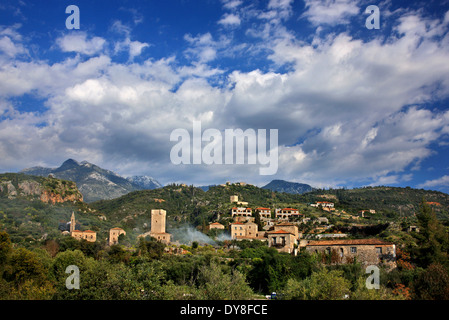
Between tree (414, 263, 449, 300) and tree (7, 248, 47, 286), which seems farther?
tree (7, 248, 47, 286)

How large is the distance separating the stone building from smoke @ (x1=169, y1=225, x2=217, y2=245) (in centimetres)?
3960

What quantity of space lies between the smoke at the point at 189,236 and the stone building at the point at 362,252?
130ft

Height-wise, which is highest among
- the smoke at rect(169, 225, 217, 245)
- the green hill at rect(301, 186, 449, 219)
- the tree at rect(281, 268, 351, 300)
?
the green hill at rect(301, 186, 449, 219)

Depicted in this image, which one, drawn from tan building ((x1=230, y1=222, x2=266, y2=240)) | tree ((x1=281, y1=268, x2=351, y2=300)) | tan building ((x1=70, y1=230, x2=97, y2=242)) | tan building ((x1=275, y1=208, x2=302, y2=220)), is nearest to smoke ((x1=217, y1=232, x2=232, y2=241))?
tan building ((x1=230, y1=222, x2=266, y2=240))

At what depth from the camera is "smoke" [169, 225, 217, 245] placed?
8485 centimetres

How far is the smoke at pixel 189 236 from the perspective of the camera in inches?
3341

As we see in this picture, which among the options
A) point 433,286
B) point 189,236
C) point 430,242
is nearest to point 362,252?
point 430,242

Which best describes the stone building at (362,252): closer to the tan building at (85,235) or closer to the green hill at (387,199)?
the tan building at (85,235)

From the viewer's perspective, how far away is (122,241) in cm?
8806

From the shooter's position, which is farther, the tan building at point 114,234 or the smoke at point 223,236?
the tan building at point 114,234

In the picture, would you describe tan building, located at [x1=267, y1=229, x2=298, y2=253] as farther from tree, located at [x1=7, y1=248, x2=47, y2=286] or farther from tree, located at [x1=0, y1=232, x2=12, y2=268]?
tree, located at [x1=0, y1=232, x2=12, y2=268]

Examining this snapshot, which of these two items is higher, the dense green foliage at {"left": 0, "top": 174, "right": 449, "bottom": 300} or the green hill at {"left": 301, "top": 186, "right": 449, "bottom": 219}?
the green hill at {"left": 301, "top": 186, "right": 449, "bottom": 219}

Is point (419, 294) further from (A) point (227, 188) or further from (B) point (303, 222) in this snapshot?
(A) point (227, 188)

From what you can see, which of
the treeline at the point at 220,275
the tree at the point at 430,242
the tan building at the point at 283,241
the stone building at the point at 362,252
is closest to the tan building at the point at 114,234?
the treeline at the point at 220,275
